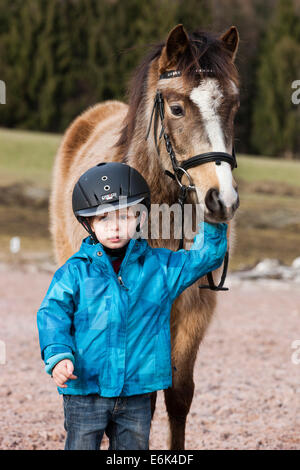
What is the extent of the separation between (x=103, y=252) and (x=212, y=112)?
0.79 metres

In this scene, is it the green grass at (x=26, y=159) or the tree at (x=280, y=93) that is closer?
the green grass at (x=26, y=159)

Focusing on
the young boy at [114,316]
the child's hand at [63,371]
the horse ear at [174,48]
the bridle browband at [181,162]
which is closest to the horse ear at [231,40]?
the horse ear at [174,48]

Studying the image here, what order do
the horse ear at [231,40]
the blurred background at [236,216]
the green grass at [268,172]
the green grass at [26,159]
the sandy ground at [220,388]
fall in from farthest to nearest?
the green grass at [268,172] < the green grass at [26,159] < the blurred background at [236,216] < the sandy ground at [220,388] < the horse ear at [231,40]

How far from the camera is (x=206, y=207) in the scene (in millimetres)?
2209

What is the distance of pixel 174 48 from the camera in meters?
2.65

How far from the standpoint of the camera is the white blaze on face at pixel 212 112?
2.26m

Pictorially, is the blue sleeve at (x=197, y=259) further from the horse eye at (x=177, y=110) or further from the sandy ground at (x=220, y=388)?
the sandy ground at (x=220, y=388)

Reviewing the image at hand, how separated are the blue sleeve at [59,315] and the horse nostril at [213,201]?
1.93ft

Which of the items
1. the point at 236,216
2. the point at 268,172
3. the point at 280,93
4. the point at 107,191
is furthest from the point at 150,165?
the point at 280,93

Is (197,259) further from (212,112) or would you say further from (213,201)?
(212,112)

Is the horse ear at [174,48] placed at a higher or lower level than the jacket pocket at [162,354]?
higher

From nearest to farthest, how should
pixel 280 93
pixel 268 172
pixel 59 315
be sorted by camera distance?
1. pixel 59 315
2. pixel 268 172
3. pixel 280 93

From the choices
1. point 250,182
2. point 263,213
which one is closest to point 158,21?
point 250,182

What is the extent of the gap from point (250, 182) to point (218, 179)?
12.2 meters
